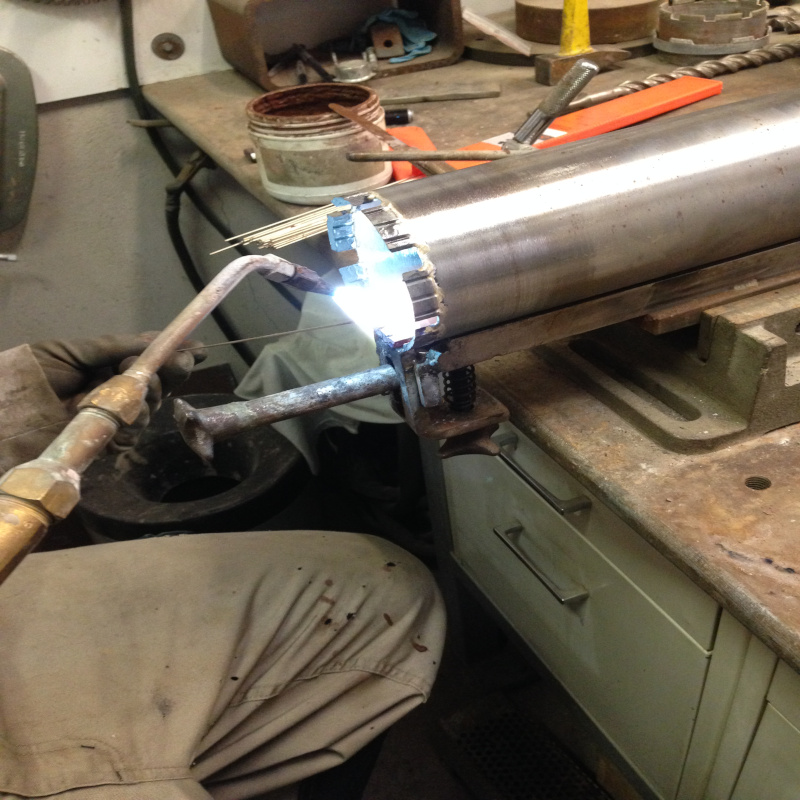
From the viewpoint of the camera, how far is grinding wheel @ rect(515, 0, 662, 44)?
4.63 ft

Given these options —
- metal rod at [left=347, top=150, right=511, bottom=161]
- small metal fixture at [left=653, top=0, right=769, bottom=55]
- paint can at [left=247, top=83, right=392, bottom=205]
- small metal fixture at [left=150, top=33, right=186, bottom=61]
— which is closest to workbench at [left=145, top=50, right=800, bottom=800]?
metal rod at [left=347, top=150, right=511, bottom=161]

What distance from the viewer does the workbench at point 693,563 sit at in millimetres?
533

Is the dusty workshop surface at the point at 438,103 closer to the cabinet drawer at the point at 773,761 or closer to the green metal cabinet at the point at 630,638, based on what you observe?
the green metal cabinet at the point at 630,638

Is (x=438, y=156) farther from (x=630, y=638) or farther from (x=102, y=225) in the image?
(x=102, y=225)

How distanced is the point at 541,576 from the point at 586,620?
7cm

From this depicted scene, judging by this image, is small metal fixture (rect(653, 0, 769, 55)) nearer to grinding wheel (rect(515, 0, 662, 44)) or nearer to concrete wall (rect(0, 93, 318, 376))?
grinding wheel (rect(515, 0, 662, 44))

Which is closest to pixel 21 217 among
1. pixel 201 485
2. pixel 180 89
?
pixel 180 89

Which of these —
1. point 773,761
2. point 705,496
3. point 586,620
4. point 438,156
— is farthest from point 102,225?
point 773,761

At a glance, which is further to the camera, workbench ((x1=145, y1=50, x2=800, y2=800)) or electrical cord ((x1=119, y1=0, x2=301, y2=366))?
electrical cord ((x1=119, y1=0, x2=301, y2=366))

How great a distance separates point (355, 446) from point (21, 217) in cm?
90

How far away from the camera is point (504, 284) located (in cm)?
58

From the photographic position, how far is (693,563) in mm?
538

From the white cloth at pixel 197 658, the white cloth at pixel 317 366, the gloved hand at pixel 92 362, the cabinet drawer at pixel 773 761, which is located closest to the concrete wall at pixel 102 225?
the white cloth at pixel 317 366

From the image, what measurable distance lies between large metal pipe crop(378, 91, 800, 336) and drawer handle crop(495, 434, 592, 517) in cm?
21
